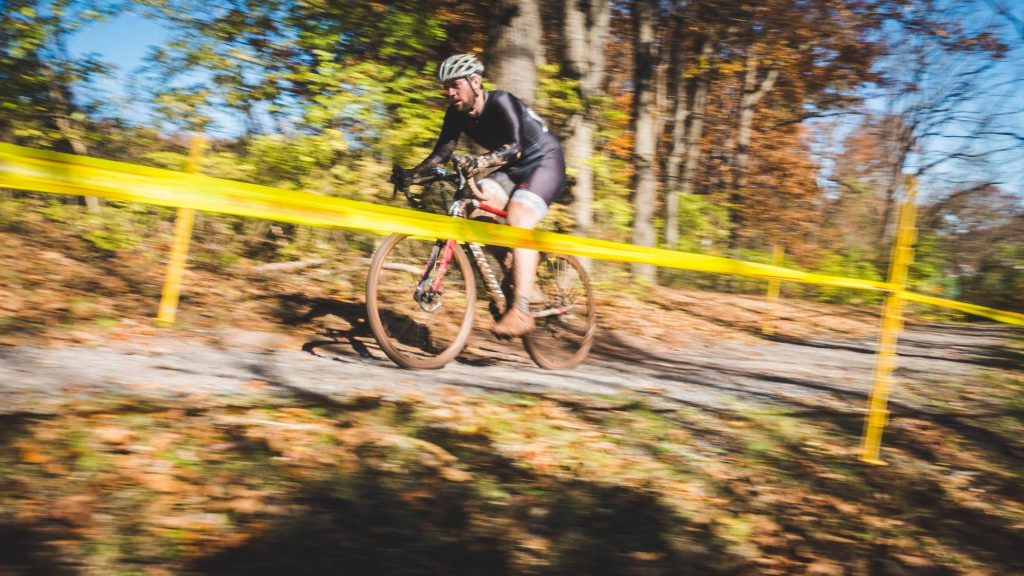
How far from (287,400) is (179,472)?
103cm

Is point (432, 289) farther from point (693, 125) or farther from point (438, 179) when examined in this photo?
point (693, 125)

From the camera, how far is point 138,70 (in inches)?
278

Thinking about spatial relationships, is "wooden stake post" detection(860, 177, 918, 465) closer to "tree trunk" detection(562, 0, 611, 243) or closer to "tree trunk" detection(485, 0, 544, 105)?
"tree trunk" detection(485, 0, 544, 105)

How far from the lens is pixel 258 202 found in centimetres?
280

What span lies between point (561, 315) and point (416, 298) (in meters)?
1.39

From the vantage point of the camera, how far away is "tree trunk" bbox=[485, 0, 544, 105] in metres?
7.46

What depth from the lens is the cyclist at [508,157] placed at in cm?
468

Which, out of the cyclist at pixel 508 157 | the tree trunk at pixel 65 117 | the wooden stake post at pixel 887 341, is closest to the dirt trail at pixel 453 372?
the cyclist at pixel 508 157

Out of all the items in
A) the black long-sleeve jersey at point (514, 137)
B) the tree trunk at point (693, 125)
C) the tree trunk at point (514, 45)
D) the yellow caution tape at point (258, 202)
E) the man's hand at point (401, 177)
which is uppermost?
the tree trunk at point (693, 125)

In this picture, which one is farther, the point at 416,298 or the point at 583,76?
the point at 583,76

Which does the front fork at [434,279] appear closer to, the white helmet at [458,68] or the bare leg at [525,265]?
the bare leg at [525,265]

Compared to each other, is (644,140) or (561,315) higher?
(644,140)

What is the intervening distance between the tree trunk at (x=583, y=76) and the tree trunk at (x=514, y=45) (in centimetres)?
122

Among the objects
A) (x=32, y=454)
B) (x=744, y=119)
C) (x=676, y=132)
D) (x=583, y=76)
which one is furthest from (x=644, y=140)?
(x=32, y=454)
